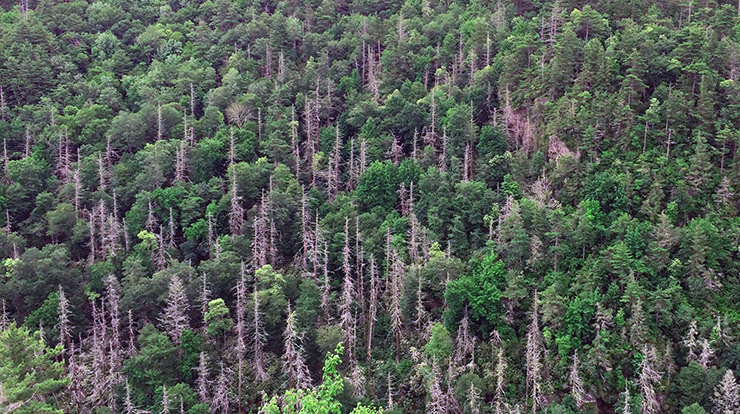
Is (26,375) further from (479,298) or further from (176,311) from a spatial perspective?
(479,298)

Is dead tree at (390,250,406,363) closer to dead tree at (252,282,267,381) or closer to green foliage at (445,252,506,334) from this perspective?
green foliage at (445,252,506,334)

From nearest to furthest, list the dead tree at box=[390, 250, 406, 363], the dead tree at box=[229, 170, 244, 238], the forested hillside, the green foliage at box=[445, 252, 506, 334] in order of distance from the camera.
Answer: the forested hillside → the green foliage at box=[445, 252, 506, 334] → the dead tree at box=[390, 250, 406, 363] → the dead tree at box=[229, 170, 244, 238]

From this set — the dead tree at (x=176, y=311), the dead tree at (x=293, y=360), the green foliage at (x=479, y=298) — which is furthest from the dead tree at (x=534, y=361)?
the dead tree at (x=176, y=311)

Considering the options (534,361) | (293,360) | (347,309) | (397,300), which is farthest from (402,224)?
(534,361)

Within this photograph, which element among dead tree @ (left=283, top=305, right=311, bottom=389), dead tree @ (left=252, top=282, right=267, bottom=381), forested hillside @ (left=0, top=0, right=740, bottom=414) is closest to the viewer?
forested hillside @ (left=0, top=0, right=740, bottom=414)

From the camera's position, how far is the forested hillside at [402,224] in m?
59.3

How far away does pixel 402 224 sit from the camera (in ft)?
242

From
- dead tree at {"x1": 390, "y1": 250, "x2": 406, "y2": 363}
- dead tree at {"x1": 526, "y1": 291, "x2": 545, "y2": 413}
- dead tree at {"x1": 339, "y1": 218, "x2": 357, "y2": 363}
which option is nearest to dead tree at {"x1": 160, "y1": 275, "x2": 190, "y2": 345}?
dead tree at {"x1": 339, "y1": 218, "x2": 357, "y2": 363}

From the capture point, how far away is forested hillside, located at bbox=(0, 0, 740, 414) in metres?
59.3

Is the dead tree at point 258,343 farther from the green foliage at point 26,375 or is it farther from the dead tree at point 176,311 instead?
the green foliage at point 26,375

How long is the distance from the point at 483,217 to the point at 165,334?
99.8ft

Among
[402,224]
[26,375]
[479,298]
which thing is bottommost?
[26,375]

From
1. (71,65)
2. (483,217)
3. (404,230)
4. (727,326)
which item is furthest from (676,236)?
(71,65)

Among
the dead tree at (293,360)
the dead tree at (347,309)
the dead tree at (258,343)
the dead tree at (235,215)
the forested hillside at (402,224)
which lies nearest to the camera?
the forested hillside at (402,224)
